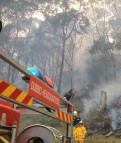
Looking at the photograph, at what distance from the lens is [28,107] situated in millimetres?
2746

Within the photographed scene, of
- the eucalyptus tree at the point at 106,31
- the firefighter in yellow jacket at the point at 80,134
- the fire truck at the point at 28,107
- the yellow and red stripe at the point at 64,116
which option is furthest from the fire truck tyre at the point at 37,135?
the eucalyptus tree at the point at 106,31

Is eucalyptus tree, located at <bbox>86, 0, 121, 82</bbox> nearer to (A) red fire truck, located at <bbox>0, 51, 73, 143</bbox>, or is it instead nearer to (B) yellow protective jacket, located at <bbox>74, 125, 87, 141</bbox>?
(B) yellow protective jacket, located at <bbox>74, 125, 87, 141</bbox>

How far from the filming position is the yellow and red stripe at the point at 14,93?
2.27m

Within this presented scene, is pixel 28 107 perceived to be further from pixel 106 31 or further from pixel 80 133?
pixel 106 31

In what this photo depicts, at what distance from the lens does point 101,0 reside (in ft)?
134

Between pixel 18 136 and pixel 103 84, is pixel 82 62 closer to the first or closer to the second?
pixel 103 84

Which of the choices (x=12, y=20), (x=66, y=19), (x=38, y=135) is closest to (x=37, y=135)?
(x=38, y=135)

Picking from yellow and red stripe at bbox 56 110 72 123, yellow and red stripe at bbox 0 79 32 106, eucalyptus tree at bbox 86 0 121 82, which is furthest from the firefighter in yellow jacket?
eucalyptus tree at bbox 86 0 121 82

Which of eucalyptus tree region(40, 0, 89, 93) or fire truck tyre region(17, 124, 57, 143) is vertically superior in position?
eucalyptus tree region(40, 0, 89, 93)

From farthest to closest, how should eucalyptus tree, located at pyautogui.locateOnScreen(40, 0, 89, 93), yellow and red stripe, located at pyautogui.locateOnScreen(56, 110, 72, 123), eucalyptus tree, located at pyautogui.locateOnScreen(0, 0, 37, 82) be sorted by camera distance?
eucalyptus tree, located at pyautogui.locateOnScreen(40, 0, 89, 93) → eucalyptus tree, located at pyautogui.locateOnScreen(0, 0, 37, 82) → yellow and red stripe, located at pyautogui.locateOnScreen(56, 110, 72, 123)

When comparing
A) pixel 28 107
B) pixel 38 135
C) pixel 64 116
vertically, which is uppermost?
pixel 64 116

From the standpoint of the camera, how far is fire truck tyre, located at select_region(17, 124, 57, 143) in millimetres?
3093

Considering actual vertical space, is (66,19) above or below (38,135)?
above

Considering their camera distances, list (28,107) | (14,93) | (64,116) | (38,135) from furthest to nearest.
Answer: (64,116)
(38,135)
(28,107)
(14,93)
